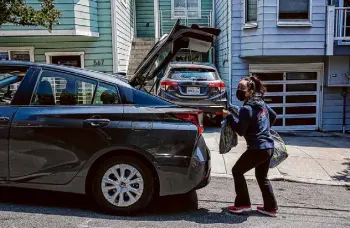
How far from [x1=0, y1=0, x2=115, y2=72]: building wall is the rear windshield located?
129 inches

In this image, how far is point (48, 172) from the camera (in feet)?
13.8

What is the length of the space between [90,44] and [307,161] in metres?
7.59

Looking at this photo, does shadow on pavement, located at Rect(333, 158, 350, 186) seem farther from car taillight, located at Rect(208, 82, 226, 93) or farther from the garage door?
the garage door

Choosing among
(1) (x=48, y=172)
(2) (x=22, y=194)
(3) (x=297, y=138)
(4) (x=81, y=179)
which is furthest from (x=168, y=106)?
(3) (x=297, y=138)

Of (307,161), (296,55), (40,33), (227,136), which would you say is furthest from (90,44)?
(227,136)

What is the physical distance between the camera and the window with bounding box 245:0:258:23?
11.0m

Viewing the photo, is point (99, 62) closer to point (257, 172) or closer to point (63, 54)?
point (63, 54)

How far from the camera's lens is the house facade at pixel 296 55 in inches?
418

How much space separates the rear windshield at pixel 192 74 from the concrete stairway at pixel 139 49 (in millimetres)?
4986

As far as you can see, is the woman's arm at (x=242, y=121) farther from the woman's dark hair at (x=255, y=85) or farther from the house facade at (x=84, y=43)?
the house facade at (x=84, y=43)

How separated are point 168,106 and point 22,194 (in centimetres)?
235

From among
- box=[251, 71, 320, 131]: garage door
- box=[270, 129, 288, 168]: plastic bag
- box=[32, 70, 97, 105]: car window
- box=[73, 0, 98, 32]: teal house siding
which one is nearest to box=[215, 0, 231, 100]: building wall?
box=[251, 71, 320, 131]: garage door

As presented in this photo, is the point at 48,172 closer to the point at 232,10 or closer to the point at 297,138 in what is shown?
the point at 297,138

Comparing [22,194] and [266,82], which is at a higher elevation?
[266,82]
